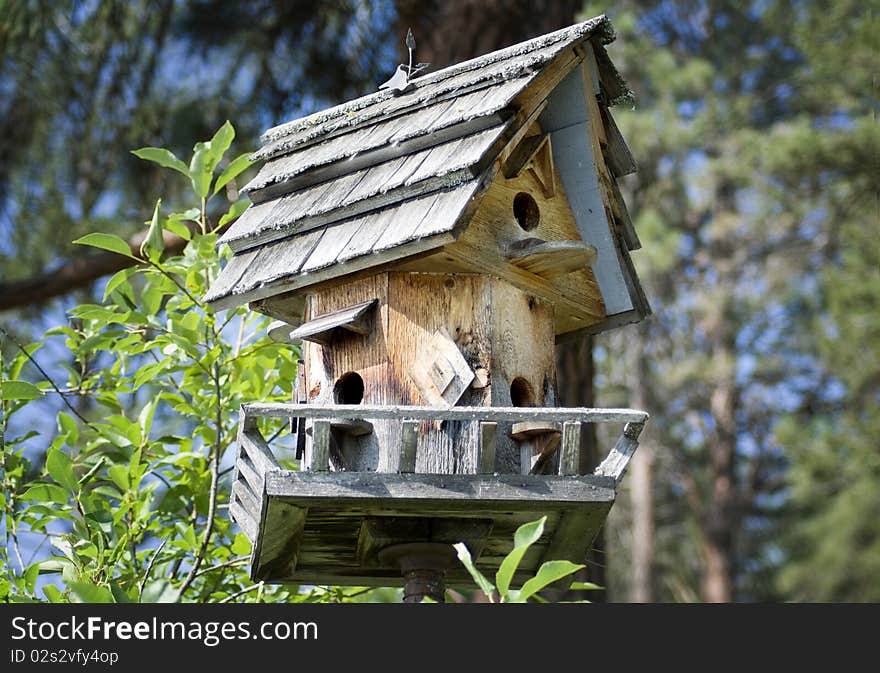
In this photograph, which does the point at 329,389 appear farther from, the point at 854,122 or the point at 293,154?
the point at 854,122

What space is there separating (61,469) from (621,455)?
1.46 metres

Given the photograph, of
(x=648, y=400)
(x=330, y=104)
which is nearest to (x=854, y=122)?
(x=648, y=400)

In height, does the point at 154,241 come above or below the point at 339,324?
above

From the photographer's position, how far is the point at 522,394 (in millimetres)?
3219

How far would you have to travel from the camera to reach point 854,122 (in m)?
14.1

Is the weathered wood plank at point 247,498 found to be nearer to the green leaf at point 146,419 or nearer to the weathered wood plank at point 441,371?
the weathered wood plank at point 441,371

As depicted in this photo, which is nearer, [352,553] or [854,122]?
[352,553]

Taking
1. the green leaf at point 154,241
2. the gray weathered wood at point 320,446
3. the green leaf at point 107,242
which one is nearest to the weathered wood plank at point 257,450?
the gray weathered wood at point 320,446

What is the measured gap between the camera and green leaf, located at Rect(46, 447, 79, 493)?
132 inches

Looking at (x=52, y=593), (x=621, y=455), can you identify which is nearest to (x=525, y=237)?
(x=621, y=455)

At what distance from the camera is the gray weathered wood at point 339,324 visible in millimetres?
3092

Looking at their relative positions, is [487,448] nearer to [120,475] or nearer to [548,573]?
[548,573]

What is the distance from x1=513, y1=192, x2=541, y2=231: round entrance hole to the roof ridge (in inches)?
14.4

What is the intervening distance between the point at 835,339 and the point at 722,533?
105 inches
